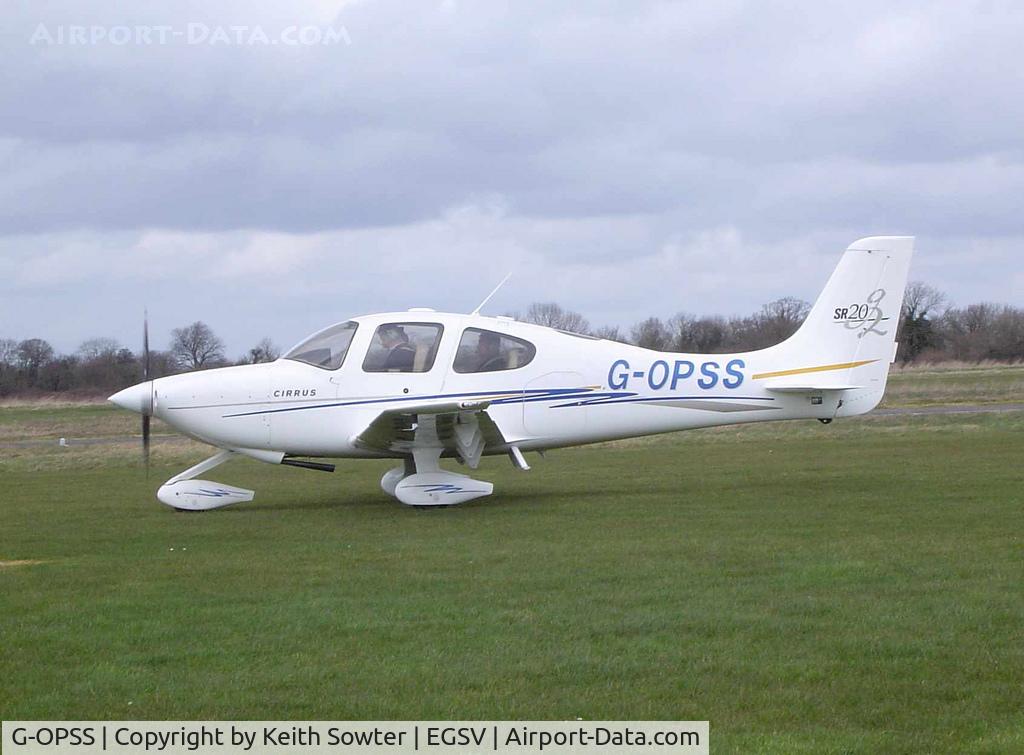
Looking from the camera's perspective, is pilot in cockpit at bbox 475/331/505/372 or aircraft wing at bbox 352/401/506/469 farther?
pilot in cockpit at bbox 475/331/505/372

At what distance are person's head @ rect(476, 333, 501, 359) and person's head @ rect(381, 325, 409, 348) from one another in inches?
33.9

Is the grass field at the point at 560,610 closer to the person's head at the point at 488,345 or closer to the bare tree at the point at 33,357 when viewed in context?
the person's head at the point at 488,345

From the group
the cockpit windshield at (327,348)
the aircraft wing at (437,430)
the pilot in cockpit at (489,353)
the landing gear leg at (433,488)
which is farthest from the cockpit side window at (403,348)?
the landing gear leg at (433,488)

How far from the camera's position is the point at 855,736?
519 cm

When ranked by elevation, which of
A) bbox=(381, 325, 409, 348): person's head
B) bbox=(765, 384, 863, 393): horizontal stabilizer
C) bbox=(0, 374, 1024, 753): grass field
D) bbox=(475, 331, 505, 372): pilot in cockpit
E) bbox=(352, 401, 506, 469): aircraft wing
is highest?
bbox=(381, 325, 409, 348): person's head

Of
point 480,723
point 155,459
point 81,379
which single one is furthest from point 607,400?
point 81,379

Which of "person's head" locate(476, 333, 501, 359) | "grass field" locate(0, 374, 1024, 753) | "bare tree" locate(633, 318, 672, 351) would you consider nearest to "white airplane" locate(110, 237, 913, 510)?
"person's head" locate(476, 333, 501, 359)

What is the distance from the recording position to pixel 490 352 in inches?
571

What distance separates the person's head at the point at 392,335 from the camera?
47.2 ft

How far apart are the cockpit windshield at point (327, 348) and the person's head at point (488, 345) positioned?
4.82 ft

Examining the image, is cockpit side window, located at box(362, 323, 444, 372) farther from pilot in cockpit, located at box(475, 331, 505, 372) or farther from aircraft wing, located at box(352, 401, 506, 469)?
aircraft wing, located at box(352, 401, 506, 469)

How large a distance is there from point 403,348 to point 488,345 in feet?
3.29

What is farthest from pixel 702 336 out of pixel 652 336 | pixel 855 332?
pixel 855 332

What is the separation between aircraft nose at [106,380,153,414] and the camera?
14.2 m
